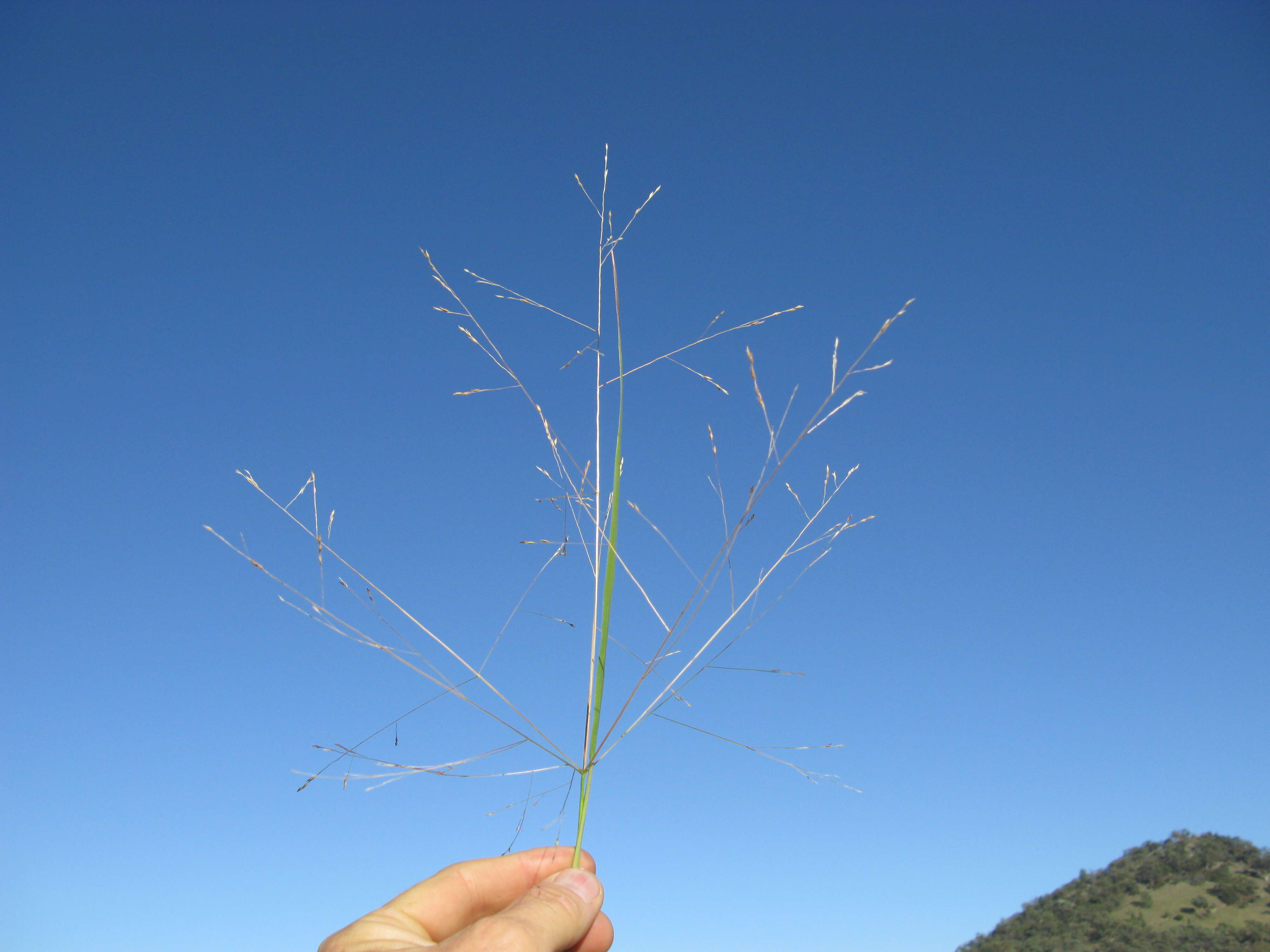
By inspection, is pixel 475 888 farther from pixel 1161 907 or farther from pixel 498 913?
pixel 1161 907

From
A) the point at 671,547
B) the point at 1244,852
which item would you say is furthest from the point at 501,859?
the point at 1244,852

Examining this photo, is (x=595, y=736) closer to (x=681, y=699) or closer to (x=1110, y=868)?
(x=681, y=699)

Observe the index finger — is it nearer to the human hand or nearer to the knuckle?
the human hand

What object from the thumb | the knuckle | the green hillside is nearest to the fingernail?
the thumb

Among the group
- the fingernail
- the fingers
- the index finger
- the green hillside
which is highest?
the index finger

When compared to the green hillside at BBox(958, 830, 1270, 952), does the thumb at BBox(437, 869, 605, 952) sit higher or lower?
higher

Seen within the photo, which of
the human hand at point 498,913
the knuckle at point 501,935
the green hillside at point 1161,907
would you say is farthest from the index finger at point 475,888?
the green hillside at point 1161,907

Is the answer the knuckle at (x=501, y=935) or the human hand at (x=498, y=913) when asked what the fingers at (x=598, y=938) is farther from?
the knuckle at (x=501, y=935)
